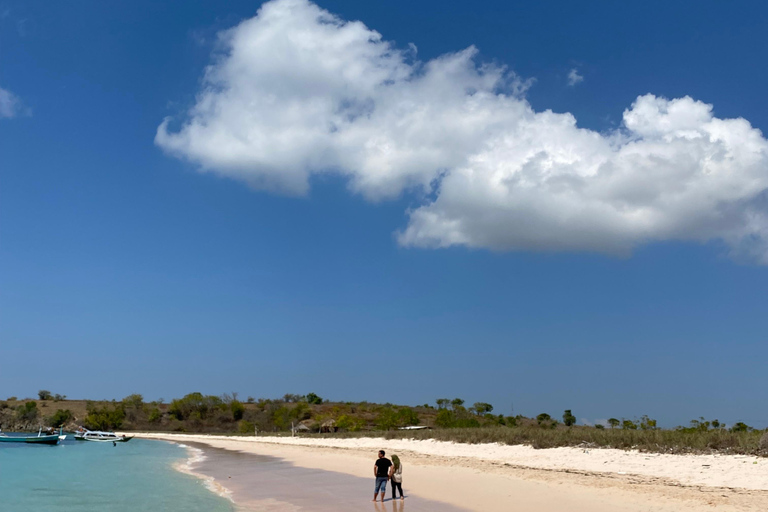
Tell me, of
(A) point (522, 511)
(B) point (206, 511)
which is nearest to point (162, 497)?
(B) point (206, 511)

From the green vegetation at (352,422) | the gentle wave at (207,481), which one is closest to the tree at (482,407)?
the green vegetation at (352,422)

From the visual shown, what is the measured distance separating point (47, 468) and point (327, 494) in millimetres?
27694

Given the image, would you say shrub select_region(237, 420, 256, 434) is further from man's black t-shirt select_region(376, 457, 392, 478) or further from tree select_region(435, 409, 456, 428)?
man's black t-shirt select_region(376, 457, 392, 478)

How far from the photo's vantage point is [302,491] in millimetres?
21453

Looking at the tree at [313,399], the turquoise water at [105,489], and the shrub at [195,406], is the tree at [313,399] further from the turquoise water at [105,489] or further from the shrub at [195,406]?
the turquoise water at [105,489]

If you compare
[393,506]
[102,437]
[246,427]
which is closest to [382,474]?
[393,506]

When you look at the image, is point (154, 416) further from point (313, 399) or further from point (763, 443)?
point (763, 443)

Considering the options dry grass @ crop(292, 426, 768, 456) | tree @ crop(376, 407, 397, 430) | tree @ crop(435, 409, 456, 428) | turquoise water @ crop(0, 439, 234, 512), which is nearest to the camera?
turquoise water @ crop(0, 439, 234, 512)

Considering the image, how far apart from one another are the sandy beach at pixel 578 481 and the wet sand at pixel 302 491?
0.86ft

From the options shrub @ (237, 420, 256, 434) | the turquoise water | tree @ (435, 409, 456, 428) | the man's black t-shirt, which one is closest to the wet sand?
the man's black t-shirt

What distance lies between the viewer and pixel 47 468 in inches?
1503

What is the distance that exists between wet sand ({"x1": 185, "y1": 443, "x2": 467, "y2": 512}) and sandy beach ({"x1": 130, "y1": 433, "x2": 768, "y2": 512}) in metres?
0.26

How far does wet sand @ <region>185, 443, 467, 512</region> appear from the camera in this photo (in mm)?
17281

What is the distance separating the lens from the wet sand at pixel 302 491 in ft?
56.7
